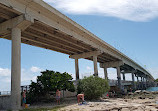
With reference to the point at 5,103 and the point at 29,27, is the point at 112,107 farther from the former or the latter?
the point at 29,27

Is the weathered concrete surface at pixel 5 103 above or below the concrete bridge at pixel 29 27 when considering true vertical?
below

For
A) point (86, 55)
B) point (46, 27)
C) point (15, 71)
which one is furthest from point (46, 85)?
point (86, 55)

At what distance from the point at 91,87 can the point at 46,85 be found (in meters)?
6.68

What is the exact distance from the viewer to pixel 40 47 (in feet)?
97.3

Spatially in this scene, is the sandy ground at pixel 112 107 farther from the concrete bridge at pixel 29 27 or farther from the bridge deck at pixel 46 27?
the bridge deck at pixel 46 27

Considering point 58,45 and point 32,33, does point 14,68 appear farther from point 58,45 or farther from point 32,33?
point 58,45

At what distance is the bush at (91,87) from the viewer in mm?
23281

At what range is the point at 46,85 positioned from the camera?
19531 millimetres

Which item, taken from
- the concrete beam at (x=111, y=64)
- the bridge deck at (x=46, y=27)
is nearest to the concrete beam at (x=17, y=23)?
the bridge deck at (x=46, y=27)

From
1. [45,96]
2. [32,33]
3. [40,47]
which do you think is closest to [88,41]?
[40,47]

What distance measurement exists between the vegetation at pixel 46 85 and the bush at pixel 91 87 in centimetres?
329

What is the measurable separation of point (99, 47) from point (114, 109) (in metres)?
22.1

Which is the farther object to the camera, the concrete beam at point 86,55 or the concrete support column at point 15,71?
the concrete beam at point 86,55

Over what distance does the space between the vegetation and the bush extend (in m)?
3.29
